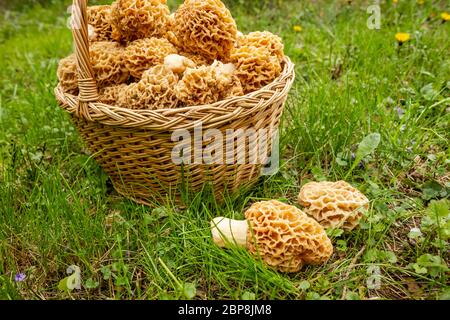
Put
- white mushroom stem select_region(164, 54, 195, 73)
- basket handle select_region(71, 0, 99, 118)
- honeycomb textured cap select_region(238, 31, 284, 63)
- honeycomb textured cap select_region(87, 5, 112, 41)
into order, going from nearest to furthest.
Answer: basket handle select_region(71, 0, 99, 118), white mushroom stem select_region(164, 54, 195, 73), honeycomb textured cap select_region(238, 31, 284, 63), honeycomb textured cap select_region(87, 5, 112, 41)

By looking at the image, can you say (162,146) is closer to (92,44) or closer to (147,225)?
(147,225)

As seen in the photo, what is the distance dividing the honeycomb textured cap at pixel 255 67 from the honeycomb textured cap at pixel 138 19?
421 mm

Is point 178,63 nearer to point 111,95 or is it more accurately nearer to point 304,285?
point 111,95

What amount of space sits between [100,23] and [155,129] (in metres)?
0.87

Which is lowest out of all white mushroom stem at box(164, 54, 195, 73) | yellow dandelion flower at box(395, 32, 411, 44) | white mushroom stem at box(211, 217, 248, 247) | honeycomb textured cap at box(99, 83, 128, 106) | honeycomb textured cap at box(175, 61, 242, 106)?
white mushroom stem at box(211, 217, 248, 247)

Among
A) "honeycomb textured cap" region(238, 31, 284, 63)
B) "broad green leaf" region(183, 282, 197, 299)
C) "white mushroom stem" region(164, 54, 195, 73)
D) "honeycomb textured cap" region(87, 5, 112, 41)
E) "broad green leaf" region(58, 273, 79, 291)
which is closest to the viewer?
"broad green leaf" region(183, 282, 197, 299)

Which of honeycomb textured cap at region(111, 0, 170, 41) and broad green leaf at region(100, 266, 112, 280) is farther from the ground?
honeycomb textured cap at region(111, 0, 170, 41)

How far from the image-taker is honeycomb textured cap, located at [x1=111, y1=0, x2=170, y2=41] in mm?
2068

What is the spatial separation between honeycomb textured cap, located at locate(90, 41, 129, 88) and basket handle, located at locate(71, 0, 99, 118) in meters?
0.18

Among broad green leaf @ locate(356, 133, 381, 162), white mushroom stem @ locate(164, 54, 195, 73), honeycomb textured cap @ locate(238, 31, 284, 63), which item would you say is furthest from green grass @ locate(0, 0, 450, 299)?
white mushroom stem @ locate(164, 54, 195, 73)

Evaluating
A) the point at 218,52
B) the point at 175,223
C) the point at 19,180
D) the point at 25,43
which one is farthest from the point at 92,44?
the point at 25,43

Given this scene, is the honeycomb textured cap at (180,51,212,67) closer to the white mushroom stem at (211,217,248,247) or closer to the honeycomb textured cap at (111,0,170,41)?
the honeycomb textured cap at (111,0,170,41)

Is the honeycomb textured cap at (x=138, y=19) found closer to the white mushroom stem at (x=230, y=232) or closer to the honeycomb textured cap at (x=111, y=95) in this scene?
the honeycomb textured cap at (x=111, y=95)

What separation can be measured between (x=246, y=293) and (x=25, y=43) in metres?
3.87
